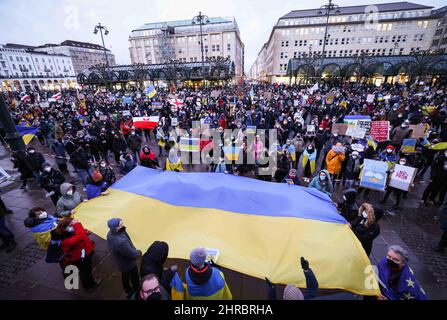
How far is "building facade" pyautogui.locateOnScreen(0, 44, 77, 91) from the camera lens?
6969 centimetres

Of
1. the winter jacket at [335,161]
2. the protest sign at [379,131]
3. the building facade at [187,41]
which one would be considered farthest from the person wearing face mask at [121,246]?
the building facade at [187,41]

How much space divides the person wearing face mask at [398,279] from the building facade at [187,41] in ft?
256

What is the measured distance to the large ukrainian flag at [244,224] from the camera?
3.13 meters

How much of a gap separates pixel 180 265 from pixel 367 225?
3.99 m

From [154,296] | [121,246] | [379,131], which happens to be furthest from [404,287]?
[379,131]

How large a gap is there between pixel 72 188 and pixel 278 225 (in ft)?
16.2

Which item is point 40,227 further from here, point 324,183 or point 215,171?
point 324,183

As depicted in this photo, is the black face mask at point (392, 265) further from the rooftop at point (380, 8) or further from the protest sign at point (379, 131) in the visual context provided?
the rooftop at point (380, 8)

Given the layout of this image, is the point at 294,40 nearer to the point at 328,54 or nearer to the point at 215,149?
the point at 328,54

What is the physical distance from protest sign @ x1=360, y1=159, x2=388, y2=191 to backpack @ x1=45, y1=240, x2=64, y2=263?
27.1ft
